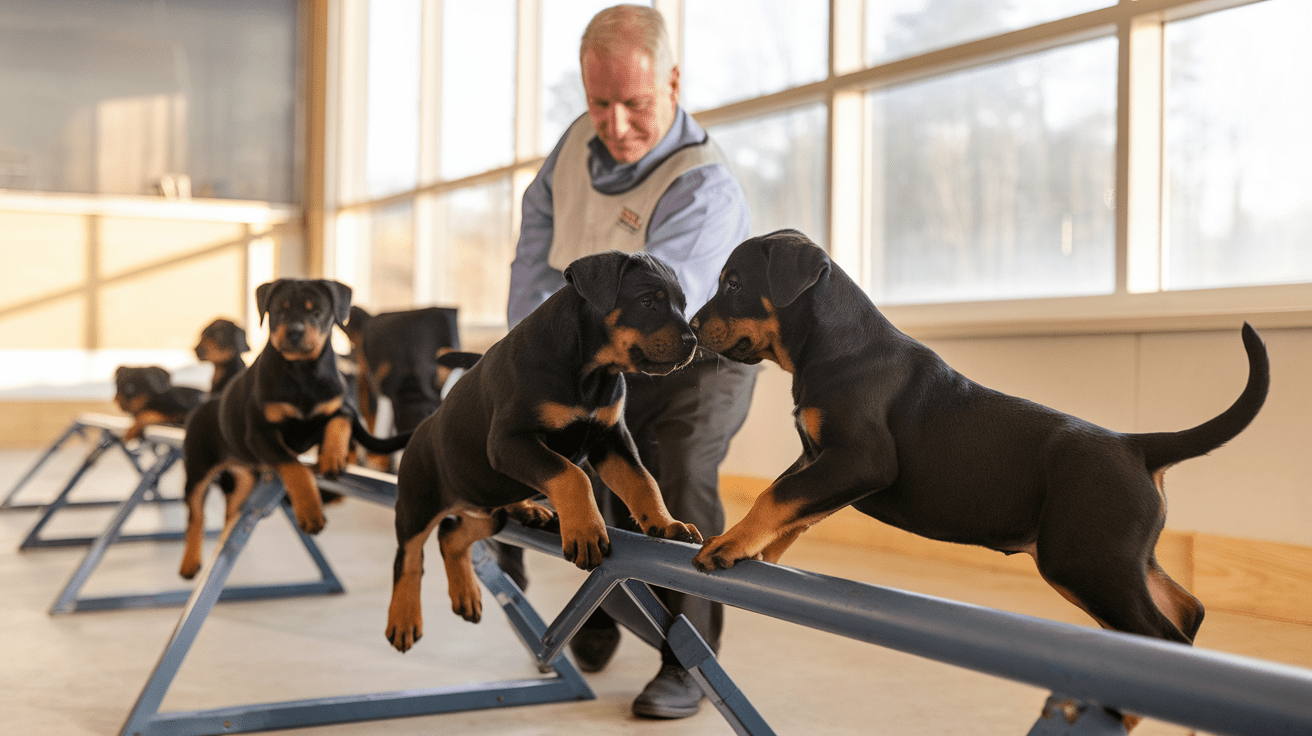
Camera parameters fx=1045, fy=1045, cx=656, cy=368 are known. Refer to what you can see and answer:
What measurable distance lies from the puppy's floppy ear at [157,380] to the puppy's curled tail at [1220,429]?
4.17 meters

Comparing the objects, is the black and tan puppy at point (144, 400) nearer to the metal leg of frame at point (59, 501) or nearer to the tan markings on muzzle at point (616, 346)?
the metal leg of frame at point (59, 501)

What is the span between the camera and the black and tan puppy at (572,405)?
58.3 inches

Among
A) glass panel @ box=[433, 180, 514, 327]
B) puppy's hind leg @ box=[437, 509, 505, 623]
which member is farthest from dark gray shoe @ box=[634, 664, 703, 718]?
glass panel @ box=[433, 180, 514, 327]

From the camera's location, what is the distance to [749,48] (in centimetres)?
591

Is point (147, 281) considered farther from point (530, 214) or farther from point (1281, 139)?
point (1281, 139)

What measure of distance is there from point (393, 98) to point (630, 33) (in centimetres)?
824

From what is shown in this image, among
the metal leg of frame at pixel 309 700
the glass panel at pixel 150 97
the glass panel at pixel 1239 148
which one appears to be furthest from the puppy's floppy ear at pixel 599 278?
the glass panel at pixel 150 97

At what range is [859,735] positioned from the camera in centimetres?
238

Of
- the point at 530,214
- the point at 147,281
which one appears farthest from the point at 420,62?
the point at 530,214

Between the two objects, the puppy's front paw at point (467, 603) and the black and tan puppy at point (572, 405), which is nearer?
the black and tan puppy at point (572, 405)

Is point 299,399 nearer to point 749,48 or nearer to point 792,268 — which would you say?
point 792,268

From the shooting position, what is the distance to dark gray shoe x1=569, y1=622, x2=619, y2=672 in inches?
116

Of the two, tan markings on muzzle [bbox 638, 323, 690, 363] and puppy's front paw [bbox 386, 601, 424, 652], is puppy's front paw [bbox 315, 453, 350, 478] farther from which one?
tan markings on muzzle [bbox 638, 323, 690, 363]

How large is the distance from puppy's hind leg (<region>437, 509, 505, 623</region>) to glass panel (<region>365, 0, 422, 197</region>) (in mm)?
7851
